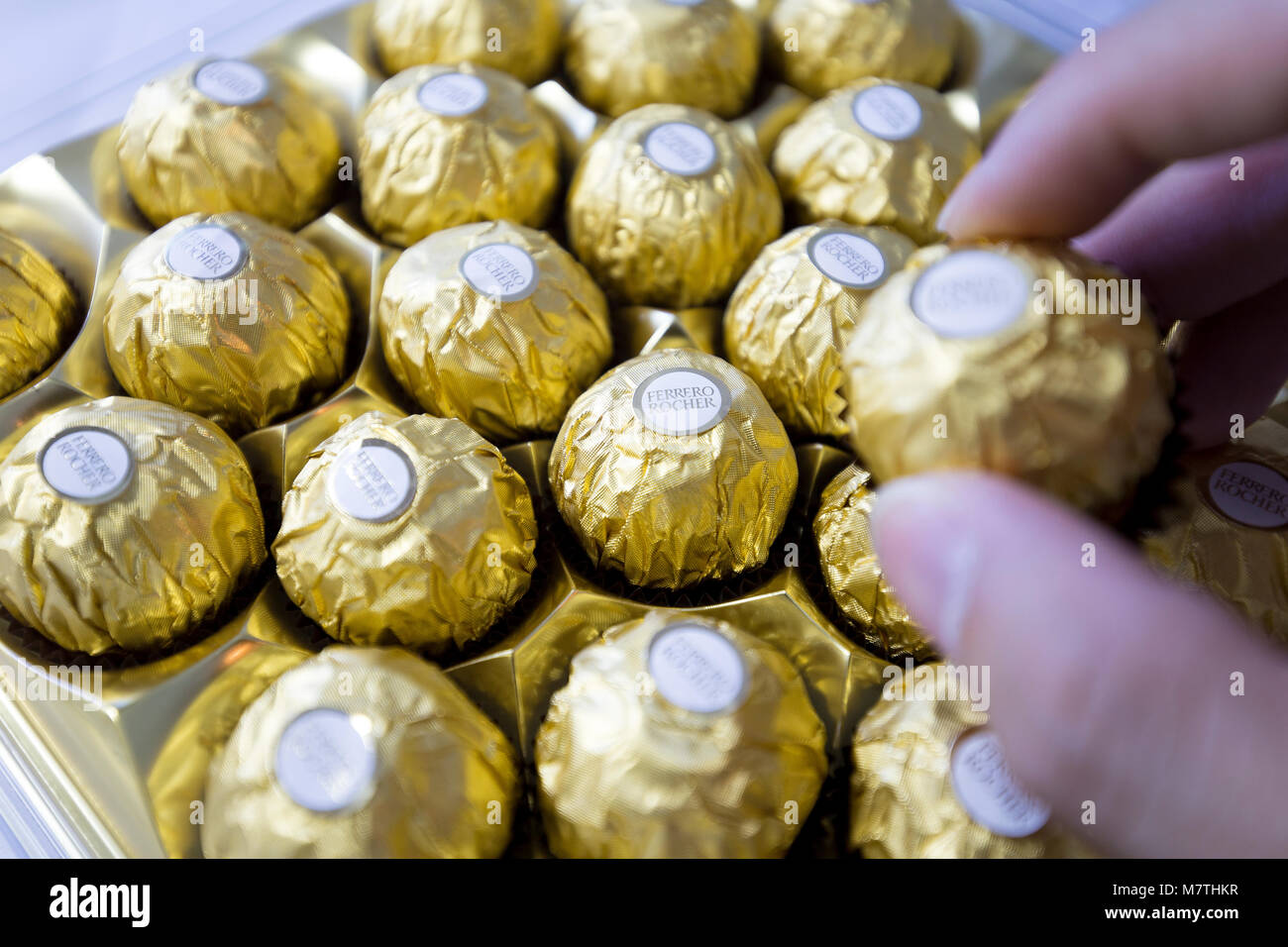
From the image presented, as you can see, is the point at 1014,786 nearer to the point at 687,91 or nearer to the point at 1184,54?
the point at 1184,54

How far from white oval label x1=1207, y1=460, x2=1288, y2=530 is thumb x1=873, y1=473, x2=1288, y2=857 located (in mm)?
329

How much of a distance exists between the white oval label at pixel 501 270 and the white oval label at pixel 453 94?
7.9 inches

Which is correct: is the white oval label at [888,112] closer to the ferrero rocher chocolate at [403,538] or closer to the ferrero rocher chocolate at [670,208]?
the ferrero rocher chocolate at [670,208]

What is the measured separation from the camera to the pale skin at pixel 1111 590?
0.49m

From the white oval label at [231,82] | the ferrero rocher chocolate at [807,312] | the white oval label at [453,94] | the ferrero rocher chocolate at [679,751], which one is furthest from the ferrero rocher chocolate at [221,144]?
the ferrero rocher chocolate at [679,751]

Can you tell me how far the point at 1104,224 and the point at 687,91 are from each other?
1.78ft

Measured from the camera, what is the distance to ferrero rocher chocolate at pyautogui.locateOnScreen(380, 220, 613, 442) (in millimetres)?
933

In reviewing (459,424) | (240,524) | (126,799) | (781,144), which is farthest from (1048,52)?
(126,799)

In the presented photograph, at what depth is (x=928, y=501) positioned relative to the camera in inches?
21.2

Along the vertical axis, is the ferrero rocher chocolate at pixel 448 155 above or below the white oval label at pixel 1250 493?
above

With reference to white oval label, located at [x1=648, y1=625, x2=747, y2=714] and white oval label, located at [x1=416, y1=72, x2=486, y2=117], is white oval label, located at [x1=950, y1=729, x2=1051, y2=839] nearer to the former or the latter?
white oval label, located at [x1=648, y1=625, x2=747, y2=714]

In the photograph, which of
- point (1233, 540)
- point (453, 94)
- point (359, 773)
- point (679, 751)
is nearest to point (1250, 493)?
point (1233, 540)

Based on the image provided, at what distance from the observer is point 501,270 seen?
37.6 inches
